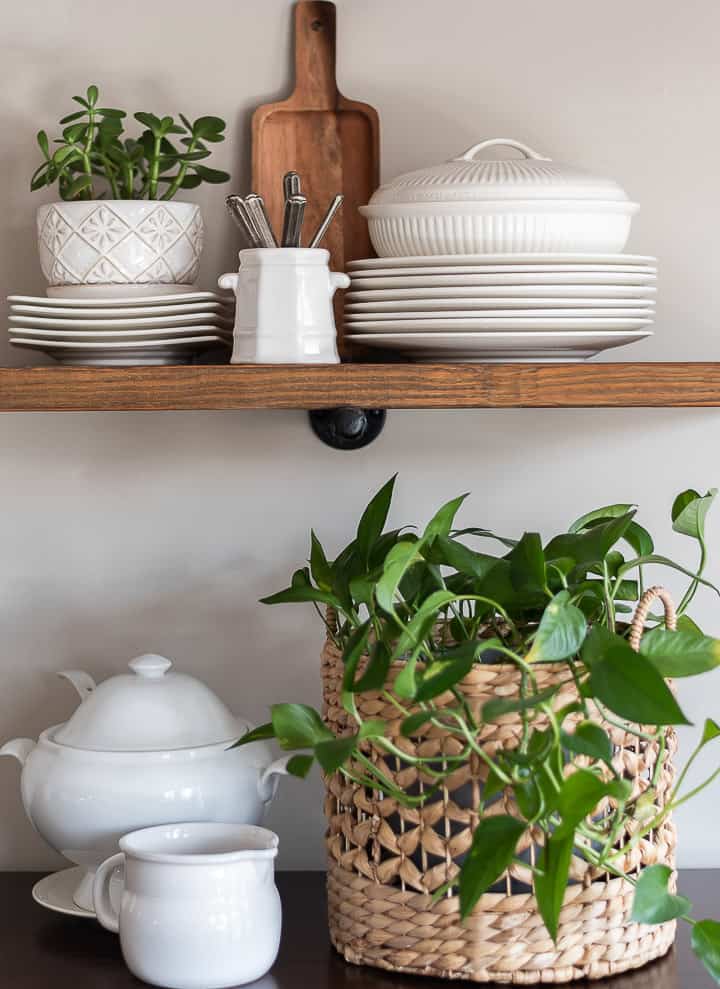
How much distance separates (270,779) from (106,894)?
0.16 m

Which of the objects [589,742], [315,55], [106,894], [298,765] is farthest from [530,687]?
[315,55]

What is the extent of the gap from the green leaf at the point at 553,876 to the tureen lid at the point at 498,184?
500 millimetres

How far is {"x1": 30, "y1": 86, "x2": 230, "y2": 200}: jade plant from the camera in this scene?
3.66ft

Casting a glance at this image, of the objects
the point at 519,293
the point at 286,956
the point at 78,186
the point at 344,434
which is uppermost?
the point at 78,186

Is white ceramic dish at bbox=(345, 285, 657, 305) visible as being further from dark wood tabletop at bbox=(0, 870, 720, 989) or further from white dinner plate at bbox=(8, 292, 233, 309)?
dark wood tabletop at bbox=(0, 870, 720, 989)

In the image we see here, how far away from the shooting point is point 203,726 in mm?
1089

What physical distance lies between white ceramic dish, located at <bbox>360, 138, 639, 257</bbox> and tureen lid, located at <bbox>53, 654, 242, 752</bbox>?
418 millimetres

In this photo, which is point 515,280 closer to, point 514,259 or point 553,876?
point 514,259

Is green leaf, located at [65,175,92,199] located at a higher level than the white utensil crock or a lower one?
higher

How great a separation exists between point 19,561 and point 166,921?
1.46 feet

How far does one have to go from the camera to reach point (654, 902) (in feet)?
2.91

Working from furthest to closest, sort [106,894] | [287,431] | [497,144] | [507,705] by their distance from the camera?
1. [287,431]
2. [497,144]
3. [106,894]
4. [507,705]

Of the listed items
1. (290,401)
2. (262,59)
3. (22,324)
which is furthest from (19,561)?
(262,59)

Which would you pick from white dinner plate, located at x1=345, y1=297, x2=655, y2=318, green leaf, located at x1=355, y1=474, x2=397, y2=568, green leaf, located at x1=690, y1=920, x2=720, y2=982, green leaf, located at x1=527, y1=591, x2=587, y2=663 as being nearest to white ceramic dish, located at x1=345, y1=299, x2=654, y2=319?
white dinner plate, located at x1=345, y1=297, x2=655, y2=318
